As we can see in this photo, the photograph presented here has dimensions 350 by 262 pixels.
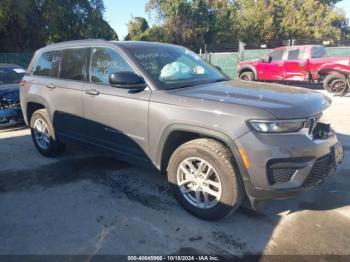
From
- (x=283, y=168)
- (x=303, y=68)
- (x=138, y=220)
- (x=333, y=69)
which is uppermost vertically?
(x=283, y=168)

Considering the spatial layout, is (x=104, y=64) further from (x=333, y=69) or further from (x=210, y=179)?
(x=333, y=69)

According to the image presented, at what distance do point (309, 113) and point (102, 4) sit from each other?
28953mm

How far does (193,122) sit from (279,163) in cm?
88

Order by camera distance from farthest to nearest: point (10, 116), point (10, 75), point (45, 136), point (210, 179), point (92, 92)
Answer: point (10, 75)
point (10, 116)
point (45, 136)
point (92, 92)
point (210, 179)

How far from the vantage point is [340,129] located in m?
7.14

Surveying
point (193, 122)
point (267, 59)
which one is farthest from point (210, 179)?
point (267, 59)

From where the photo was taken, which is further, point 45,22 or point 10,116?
point 45,22

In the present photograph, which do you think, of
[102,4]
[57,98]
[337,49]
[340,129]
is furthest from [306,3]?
[57,98]

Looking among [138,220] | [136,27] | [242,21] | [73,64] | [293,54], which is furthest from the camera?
[136,27]

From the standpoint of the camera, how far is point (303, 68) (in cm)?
1364

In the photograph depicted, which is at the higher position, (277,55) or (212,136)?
(212,136)

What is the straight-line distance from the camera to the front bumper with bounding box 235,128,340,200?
302 centimetres

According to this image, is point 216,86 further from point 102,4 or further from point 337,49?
point 102,4

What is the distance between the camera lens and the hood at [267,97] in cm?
310
